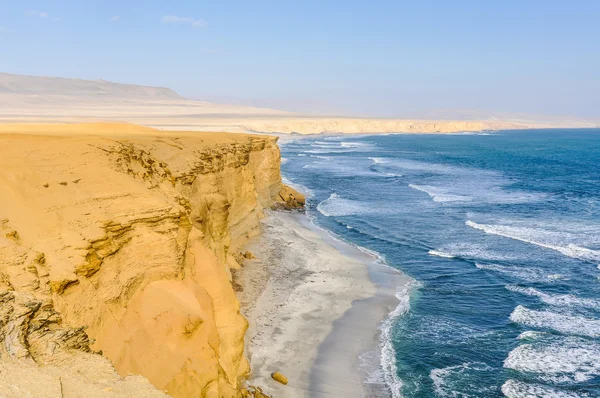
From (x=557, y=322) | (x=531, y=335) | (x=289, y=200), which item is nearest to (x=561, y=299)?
(x=557, y=322)

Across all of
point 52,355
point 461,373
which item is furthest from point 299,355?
point 52,355

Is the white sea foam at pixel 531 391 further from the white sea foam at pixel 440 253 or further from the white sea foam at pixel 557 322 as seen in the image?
the white sea foam at pixel 440 253

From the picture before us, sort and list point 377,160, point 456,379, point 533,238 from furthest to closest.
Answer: point 377,160
point 533,238
point 456,379

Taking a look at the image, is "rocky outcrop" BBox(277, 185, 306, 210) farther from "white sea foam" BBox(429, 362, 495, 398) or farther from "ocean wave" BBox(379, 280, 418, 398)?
"white sea foam" BBox(429, 362, 495, 398)

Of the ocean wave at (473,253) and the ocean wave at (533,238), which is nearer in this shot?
the ocean wave at (533,238)

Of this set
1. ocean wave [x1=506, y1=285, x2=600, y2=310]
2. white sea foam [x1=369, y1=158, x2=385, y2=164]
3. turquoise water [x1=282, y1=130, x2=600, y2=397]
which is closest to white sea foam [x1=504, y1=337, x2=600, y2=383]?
turquoise water [x1=282, y1=130, x2=600, y2=397]

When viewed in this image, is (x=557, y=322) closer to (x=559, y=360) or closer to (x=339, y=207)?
(x=559, y=360)

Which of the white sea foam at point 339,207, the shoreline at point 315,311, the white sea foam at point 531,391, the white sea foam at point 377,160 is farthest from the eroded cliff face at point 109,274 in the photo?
the white sea foam at point 377,160
